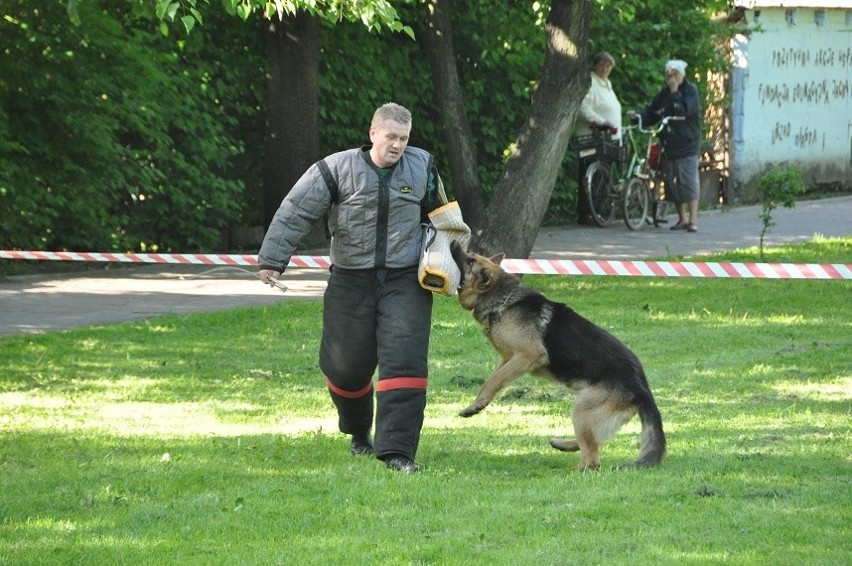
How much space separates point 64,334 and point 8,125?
12.4 ft

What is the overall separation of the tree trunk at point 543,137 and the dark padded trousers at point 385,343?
22.1ft

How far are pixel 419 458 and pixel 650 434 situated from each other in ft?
4.22

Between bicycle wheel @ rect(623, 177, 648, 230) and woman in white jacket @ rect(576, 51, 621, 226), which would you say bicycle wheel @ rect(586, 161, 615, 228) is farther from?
bicycle wheel @ rect(623, 177, 648, 230)

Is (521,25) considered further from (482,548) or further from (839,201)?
(482,548)

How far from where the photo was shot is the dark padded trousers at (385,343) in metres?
7.28

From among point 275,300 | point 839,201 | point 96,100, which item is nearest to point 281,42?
point 96,100

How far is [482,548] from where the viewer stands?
574cm

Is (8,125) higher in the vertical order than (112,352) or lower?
higher

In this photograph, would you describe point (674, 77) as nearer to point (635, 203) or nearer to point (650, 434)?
point (635, 203)

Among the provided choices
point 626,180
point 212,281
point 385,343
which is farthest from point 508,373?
point 626,180

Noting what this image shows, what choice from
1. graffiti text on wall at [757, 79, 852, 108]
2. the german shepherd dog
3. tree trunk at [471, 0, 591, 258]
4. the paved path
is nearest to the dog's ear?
the german shepherd dog

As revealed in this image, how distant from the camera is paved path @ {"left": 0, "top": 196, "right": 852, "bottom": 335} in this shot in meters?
12.8

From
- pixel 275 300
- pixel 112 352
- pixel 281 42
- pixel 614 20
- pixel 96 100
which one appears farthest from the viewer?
pixel 614 20

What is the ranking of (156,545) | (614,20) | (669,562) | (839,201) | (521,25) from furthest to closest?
(839,201) → (614,20) → (521,25) → (156,545) → (669,562)
